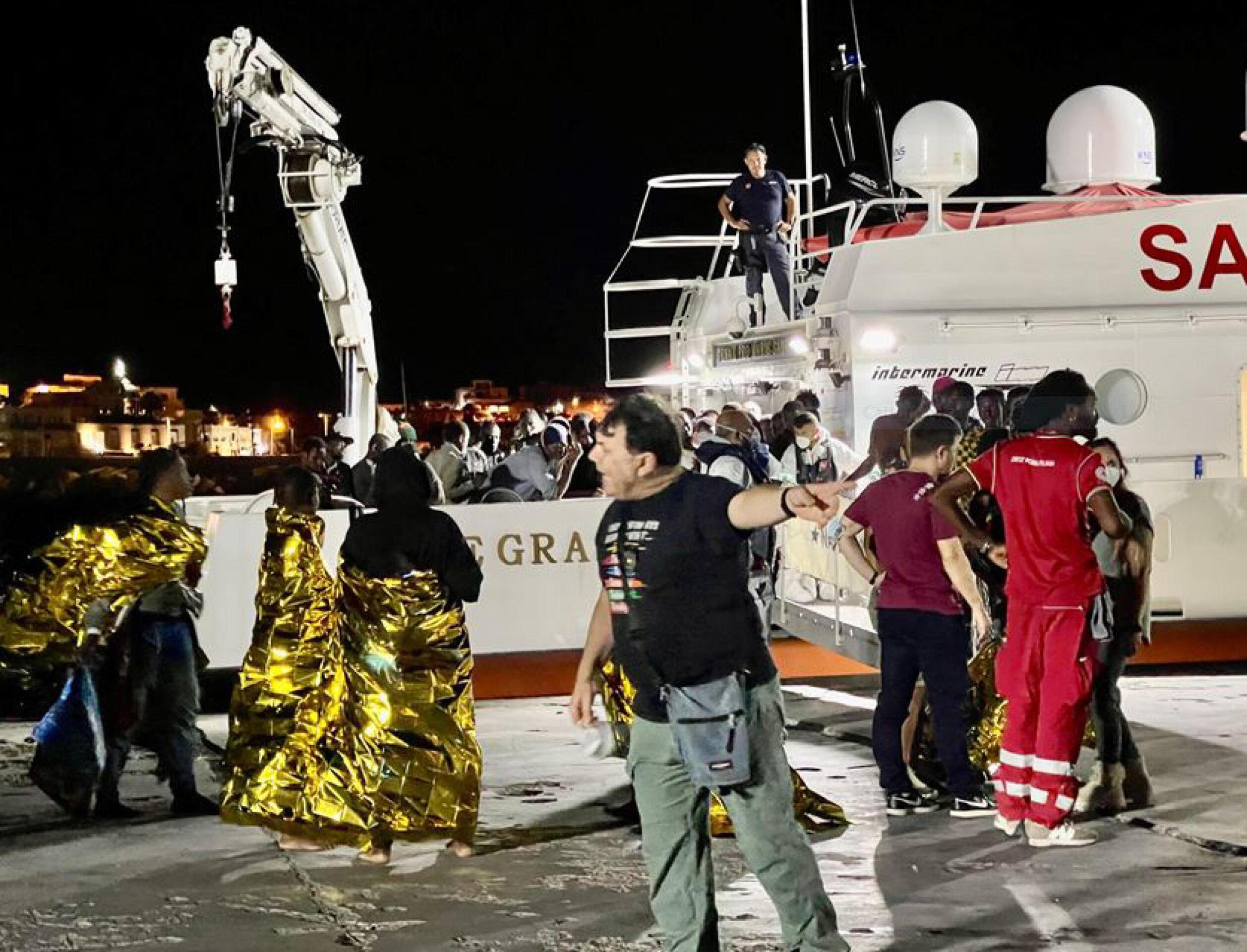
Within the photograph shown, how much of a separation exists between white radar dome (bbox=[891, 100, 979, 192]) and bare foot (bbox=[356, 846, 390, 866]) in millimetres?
10911

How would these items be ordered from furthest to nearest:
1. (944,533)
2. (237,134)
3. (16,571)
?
(237,134) → (16,571) → (944,533)

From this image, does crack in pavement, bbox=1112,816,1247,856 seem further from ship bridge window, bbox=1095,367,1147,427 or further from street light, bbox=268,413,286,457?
street light, bbox=268,413,286,457

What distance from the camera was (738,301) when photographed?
18.7 m

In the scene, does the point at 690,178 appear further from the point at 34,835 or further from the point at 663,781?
the point at 663,781

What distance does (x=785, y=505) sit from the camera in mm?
4906

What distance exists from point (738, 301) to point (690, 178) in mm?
1392

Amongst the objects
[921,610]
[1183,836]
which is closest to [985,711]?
[921,610]

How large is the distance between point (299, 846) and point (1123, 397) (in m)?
9.06

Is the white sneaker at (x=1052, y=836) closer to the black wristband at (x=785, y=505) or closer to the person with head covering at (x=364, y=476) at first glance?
the black wristband at (x=785, y=505)

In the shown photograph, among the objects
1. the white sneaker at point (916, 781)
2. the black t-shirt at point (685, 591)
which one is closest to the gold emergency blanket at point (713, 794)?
the white sneaker at point (916, 781)

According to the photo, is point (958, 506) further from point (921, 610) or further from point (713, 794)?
point (713, 794)

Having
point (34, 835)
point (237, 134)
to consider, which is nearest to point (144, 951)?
point (34, 835)

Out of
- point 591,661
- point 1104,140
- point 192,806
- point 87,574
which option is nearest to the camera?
point 591,661

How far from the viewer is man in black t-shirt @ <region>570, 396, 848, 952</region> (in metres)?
5.10
